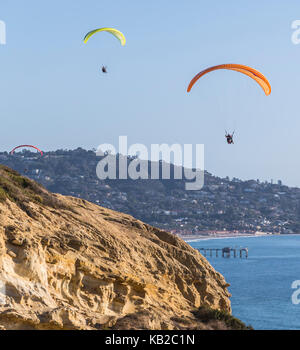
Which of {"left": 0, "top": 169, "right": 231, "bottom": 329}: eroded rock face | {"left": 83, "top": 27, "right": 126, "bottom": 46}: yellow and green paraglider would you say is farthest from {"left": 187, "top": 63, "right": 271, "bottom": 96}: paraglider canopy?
{"left": 0, "top": 169, "right": 231, "bottom": 329}: eroded rock face

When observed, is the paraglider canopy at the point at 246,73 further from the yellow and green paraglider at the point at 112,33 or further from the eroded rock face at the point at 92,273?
the eroded rock face at the point at 92,273

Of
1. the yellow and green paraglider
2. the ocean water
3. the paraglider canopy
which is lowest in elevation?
the ocean water

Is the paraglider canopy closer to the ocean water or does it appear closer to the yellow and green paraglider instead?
the yellow and green paraglider

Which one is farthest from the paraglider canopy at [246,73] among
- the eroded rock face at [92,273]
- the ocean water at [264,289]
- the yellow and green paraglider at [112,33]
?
the ocean water at [264,289]

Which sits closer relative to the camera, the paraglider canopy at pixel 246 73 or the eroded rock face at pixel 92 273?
the eroded rock face at pixel 92 273

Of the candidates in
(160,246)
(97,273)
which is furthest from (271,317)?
(97,273)

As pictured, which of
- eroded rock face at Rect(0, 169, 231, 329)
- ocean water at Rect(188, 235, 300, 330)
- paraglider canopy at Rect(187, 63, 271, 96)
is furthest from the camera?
ocean water at Rect(188, 235, 300, 330)
